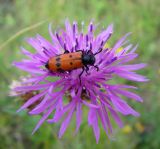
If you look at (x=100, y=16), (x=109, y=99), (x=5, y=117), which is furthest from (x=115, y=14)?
(x=109, y=99)

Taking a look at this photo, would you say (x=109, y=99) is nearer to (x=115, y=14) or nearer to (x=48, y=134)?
(x=48, y=134)

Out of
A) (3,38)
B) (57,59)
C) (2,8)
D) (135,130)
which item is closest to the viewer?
(57,59)

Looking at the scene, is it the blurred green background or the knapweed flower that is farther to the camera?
the blurred green background

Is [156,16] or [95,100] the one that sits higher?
[156,16]

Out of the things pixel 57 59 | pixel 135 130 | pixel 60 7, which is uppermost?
pixel 60 7
